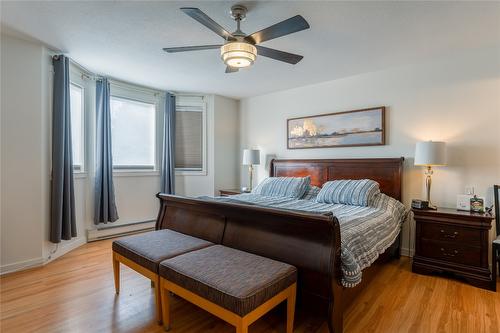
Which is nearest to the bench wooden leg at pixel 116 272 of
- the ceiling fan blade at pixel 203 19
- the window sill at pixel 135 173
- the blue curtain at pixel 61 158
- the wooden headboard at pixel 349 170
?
the blue curtain at pixel 61 158

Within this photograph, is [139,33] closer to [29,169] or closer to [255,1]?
[255,1]

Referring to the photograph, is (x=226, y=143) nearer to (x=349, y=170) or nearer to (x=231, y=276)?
(x=349, y=170)

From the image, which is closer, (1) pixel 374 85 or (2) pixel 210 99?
(1) pixel 374 85

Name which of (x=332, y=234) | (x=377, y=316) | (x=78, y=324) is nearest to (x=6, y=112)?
(x=78, y=324)

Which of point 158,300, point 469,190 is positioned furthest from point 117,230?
point 469,190

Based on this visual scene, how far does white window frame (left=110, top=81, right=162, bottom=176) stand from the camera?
13.7ft

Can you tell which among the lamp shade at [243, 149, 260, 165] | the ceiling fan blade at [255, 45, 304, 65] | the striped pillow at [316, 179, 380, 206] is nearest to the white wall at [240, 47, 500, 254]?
the striped pillow at [316, 179, 380, 206]

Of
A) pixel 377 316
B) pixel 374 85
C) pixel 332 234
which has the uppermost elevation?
pixel 374 85

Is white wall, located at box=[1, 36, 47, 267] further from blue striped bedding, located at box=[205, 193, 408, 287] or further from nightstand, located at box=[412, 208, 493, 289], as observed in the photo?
nightstand, located at box=[412, 208, 493, 289]

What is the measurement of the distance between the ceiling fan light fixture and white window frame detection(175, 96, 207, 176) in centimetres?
291

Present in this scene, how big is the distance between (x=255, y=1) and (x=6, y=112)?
279 centimetres

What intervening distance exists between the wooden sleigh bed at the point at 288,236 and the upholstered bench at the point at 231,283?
14 centimetres

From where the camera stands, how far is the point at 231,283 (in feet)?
4.87

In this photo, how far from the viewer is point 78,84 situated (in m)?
3.62
